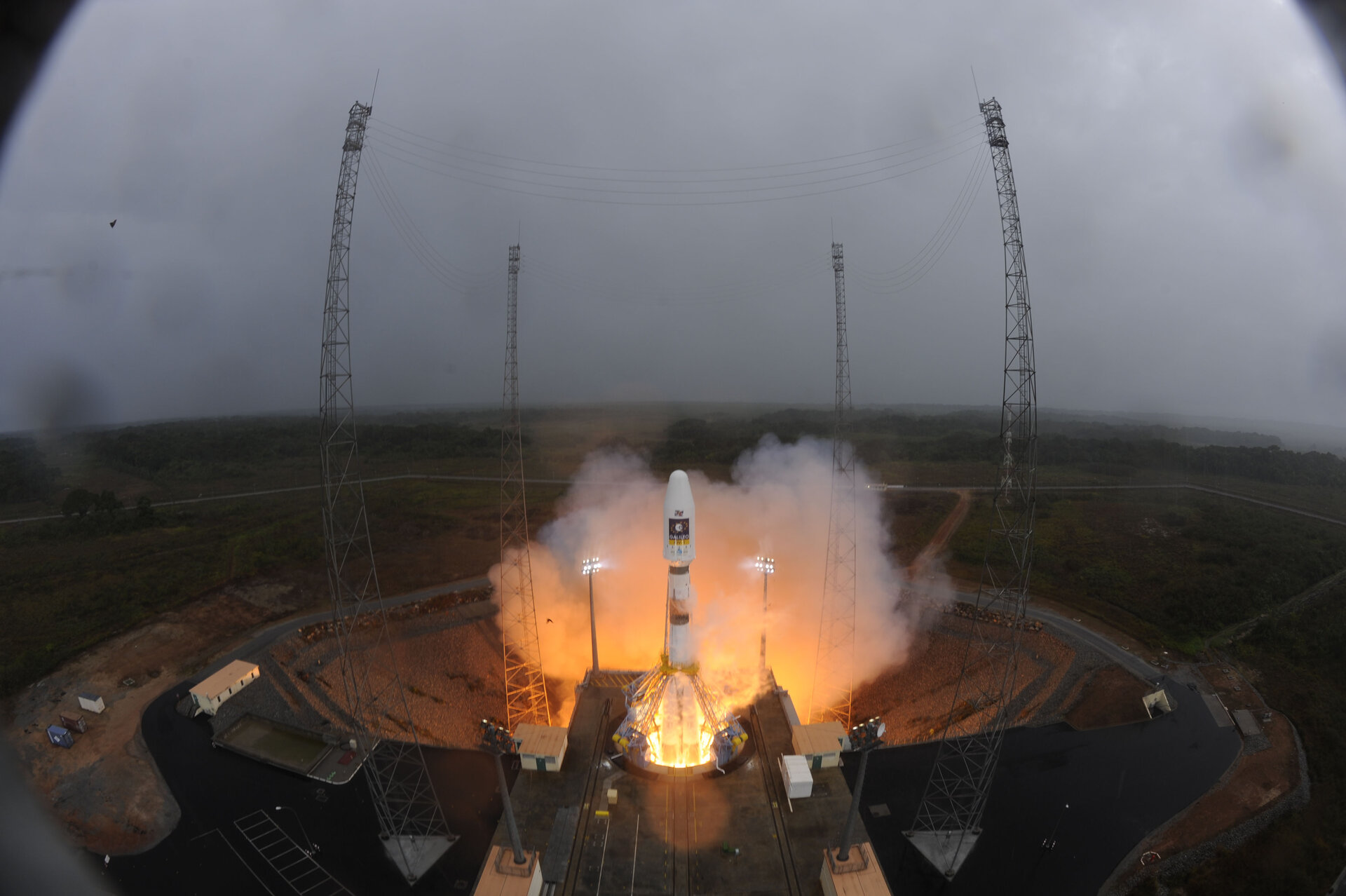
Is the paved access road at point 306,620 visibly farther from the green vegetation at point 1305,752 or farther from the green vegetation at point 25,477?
the green vegetation at point 25,477

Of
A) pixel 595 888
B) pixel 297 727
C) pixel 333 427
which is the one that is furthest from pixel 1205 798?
pixel 297 727

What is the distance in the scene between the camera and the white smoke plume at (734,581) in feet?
84.4

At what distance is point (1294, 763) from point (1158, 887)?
964 centimetres

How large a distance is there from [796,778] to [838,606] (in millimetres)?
11768

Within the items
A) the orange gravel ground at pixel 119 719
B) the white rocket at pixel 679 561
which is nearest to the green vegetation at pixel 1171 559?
the white rocket at pixel 679 561

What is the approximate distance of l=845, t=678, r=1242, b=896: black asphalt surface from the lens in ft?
49.1

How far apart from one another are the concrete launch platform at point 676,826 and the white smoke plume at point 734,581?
4274 mm

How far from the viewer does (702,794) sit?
709 inches

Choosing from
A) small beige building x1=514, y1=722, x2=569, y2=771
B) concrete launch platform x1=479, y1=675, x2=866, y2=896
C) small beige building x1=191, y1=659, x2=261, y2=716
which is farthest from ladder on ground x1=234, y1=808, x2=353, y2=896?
small beige building x1=191, y1=659, x2=261, y2=716

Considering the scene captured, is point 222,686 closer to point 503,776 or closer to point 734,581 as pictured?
point 503,776

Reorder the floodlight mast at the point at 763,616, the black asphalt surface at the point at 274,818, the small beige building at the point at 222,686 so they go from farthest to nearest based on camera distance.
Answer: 1. the floodlight mast at the point at 763,616
2. the small beige building at the point at 222,686
3. the black asphalt surface at the point at 274,818

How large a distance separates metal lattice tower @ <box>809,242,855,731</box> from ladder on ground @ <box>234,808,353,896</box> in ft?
59.4

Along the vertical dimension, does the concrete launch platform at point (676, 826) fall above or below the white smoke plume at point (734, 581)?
below

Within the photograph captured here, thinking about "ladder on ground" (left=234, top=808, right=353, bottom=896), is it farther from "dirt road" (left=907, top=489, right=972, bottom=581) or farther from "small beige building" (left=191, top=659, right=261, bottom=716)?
"dirt road" (left=907, top=489, right=972, bottom=581)
